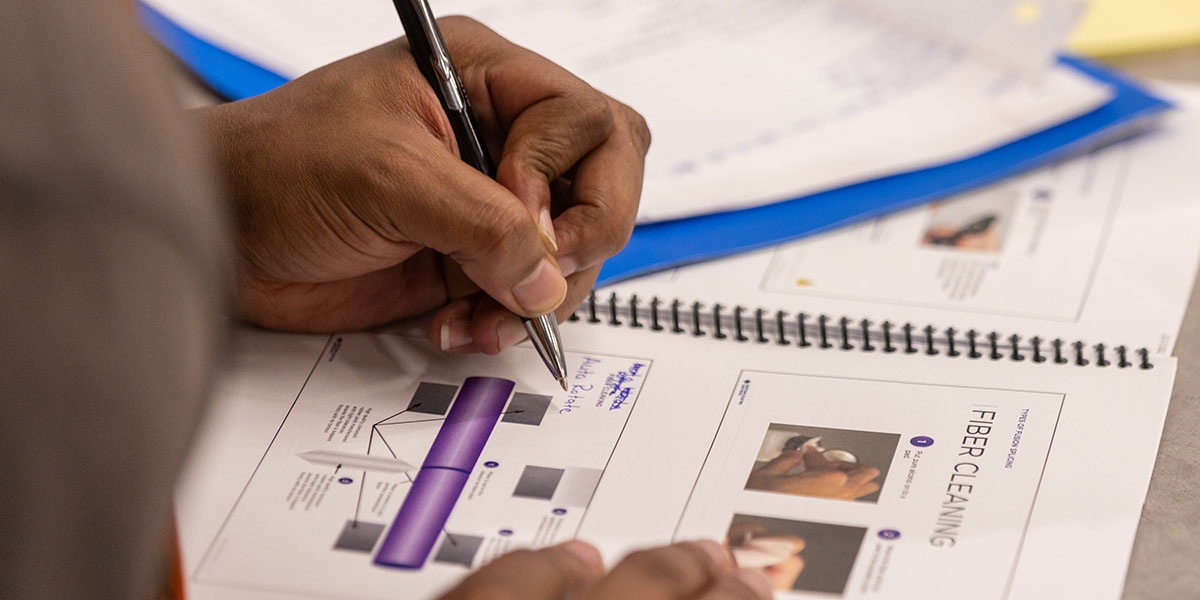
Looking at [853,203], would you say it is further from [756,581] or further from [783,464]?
[756,581]

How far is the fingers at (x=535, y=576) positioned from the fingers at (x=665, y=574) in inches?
0.6

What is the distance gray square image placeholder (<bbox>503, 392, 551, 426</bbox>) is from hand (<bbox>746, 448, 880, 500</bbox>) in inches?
5.3

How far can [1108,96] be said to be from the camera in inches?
42.6

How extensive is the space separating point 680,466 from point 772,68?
55 cm

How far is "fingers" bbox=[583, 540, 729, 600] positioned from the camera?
1.73 feet

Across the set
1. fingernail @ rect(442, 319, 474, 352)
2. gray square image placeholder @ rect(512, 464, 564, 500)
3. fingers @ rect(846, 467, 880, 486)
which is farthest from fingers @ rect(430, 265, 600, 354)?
fingers @ rect(846, 467, 880, 486)

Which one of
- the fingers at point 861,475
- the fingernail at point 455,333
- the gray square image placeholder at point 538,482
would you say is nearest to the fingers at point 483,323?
the fingernail at point 455,333

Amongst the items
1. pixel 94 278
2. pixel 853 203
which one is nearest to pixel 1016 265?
pixel 853 203

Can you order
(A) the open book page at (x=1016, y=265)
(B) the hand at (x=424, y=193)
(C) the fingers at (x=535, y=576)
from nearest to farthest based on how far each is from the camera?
(C) the fingers at (x=535, y=576) → (B) the hand at (x=424, y=193) → (A) the open book page at (x=1016, y=265)

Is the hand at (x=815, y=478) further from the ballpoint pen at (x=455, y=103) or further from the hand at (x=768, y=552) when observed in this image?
the ballpoint pen at (x=455, y=103)

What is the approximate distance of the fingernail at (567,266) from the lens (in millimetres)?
760

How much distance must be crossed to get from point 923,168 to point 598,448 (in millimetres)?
437

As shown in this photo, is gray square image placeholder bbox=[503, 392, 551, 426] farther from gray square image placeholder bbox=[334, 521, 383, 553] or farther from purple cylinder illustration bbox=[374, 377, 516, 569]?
gray square image placeholder bbox=[334, 521, 383, 553]

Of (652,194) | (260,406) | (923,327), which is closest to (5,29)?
(260,406)
